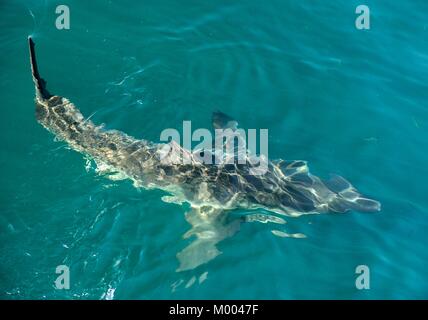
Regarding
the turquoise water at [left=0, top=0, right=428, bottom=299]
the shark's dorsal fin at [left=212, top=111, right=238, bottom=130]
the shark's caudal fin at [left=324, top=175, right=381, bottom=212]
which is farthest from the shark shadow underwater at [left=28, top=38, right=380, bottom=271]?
the shark's dorsal fin at [left=212, top=111, right=238, bottom=130]

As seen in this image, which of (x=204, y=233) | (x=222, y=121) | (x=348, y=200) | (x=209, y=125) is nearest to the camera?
(x=204, y=233)

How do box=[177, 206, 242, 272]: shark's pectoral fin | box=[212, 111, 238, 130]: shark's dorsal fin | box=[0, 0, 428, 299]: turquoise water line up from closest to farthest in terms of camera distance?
box=[0, 0, 428, 299]: turquoise water
box=[177, 206, 242, 272]: shark's pectoral fin
box=[212, 111, 238, 130]: shark's dorsal fin

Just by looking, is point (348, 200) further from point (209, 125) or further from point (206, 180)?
point (209, 125)

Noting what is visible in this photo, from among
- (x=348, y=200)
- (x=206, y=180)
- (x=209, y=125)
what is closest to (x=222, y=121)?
(x=209, y=125)

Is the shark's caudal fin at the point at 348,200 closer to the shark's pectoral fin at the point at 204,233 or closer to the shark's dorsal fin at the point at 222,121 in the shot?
the shark's pectoral fin at the point at 204,233

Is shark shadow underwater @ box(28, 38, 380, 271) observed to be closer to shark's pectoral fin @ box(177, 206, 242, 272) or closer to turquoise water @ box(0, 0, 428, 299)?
shark's pectoral fin @ box(177, 206, 242, 272)
